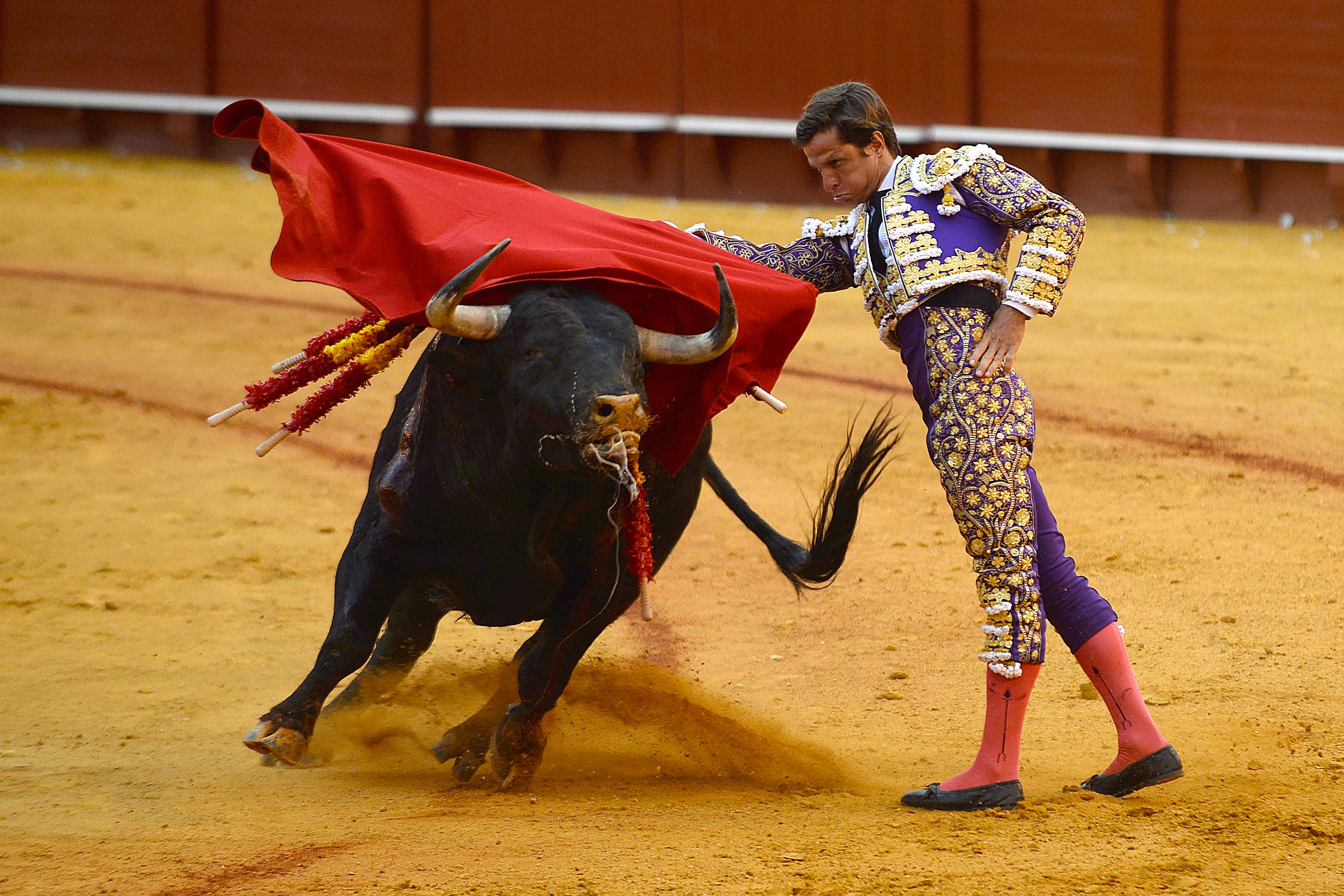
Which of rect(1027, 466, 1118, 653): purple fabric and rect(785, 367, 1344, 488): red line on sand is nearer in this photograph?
rect(1027, 466, 1118, 653): purple fabric

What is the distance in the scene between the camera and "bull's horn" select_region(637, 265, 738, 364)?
259 centimetres

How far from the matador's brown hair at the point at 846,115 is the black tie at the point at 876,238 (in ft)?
0.40

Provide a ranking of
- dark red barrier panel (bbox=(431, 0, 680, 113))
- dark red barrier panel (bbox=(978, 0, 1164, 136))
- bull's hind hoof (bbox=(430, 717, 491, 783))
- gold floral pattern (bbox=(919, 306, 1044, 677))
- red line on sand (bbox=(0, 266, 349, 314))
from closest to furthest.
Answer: gold floral pattern (bbox=(919, 306, 1044, 677)), bull's hind hoof (bbox=(430, 717, 491, 783)), red line on sand (bbox=(0, 266, 349, 314)), dark red barrier panel (bbox=(978, 0, 1164, 136)), dark red barrier panel (bbox=(431, 0, 680, 113))

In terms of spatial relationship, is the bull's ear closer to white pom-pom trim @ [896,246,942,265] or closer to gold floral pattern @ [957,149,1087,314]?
white pom-pom trim @ [896,246,942,265]

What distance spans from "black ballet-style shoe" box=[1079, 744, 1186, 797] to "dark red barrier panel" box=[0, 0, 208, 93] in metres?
10.1

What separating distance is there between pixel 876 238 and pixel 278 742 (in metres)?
1.43

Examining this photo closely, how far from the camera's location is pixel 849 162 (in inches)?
106

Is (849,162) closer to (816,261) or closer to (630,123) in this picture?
(816,261)

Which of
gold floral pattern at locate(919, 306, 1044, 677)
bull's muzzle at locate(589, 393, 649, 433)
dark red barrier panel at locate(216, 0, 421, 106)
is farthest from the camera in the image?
dark red barrier panel at locate(216, 0, 421, 106)

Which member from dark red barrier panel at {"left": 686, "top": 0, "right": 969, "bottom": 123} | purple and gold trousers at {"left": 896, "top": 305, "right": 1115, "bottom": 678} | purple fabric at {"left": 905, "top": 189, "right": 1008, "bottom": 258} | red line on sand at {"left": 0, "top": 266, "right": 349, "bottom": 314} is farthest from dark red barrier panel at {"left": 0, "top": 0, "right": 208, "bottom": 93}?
purple and gold trousers at {"left": 896, "top": 305, "right": 1115, "bottom": 678}

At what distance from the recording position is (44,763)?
308 centimetres

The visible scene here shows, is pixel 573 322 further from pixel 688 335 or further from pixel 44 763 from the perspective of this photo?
pixel 44 763

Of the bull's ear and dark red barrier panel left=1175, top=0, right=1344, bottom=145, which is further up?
dark red barrier panel left=1175, top=0, right=1344, bottom=145

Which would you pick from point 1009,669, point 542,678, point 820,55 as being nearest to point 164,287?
point 820,55
